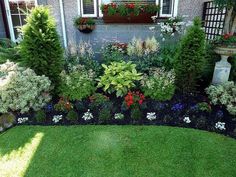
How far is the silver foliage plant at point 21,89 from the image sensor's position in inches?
157

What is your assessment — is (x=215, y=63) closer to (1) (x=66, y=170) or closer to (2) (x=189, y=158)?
(2) (x=189, y=158)

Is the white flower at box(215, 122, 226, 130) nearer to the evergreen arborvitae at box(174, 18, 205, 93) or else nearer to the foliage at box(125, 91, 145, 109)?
the evergreen arborvitae at box(174, 18, 205, 93)

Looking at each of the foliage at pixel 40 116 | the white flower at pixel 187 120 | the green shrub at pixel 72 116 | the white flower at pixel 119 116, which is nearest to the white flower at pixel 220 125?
the white flower at pixel 187 120

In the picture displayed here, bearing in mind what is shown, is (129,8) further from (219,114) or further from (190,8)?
(219,114)

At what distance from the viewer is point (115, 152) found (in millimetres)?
3135

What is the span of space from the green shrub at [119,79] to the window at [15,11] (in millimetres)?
3484

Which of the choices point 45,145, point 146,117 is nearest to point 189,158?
point 146,117

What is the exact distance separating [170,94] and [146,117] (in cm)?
74

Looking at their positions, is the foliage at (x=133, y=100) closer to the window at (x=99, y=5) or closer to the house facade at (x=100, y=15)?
the house facade at (x=100, y=15)

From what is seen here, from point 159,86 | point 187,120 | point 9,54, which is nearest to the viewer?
point 187,120

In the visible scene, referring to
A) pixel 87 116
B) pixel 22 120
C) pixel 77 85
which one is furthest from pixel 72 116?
pixel 22 120

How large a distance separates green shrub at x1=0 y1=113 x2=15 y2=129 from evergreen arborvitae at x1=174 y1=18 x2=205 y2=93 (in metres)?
3.20

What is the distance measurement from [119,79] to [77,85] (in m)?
0.84

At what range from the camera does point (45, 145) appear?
333 cm
